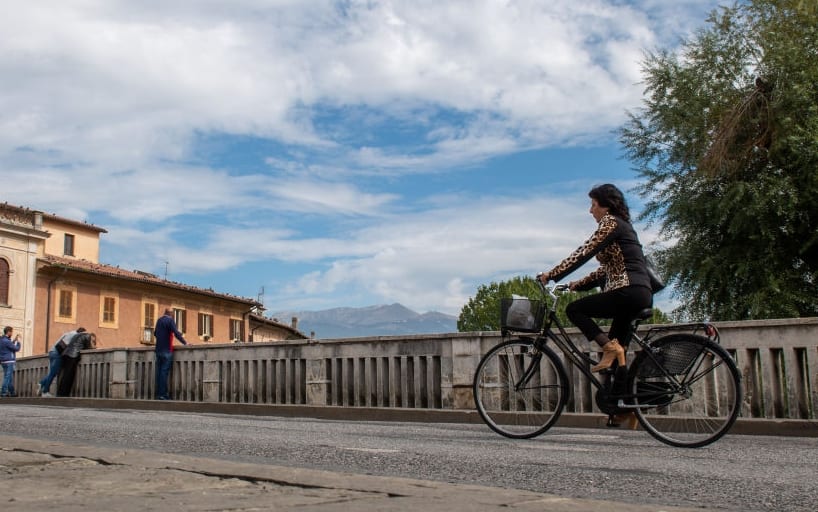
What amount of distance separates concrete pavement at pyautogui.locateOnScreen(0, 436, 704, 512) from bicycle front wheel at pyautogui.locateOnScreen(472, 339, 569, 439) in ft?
11.1

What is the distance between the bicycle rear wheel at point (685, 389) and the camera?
6.73 meters

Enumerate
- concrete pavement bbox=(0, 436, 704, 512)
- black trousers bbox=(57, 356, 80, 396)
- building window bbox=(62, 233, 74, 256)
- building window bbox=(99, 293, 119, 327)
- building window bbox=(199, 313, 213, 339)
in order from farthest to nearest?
building window bbox=(62, 233, 74, 256)
building window bbox=(199, 313, 213, 339)
building window bbox=(99, 293, 119, 327)
black trousers bbox=(57, 356, 80, 396)
concrete pavement bbox=(0, 436, 704, 512)

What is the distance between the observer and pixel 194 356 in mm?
17062

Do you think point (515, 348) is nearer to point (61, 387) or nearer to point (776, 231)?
point (776, 231)

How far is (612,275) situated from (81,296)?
48.3 m

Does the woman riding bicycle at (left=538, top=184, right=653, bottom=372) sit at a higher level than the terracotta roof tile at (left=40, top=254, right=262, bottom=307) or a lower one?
lower

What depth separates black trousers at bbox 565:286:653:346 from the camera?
7145 mm

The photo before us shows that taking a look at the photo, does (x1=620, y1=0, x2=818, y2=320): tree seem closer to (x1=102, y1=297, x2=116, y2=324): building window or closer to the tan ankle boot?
the tan ankle boot

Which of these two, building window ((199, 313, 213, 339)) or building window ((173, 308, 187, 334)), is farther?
building window ((199, 313, 213, 339))

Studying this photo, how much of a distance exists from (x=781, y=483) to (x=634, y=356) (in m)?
2.47

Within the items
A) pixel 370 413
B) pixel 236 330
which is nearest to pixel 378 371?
pixel 370 413

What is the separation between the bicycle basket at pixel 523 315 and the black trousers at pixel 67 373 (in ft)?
50.1

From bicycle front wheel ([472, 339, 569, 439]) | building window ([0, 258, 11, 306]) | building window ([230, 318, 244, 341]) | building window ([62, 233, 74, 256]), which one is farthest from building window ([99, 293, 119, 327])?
bicycle front wheel ([472, 339, 569, 439])

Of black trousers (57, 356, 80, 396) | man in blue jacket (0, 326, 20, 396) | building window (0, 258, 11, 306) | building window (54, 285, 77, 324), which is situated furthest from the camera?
building window (54, 285, 77, 324)
